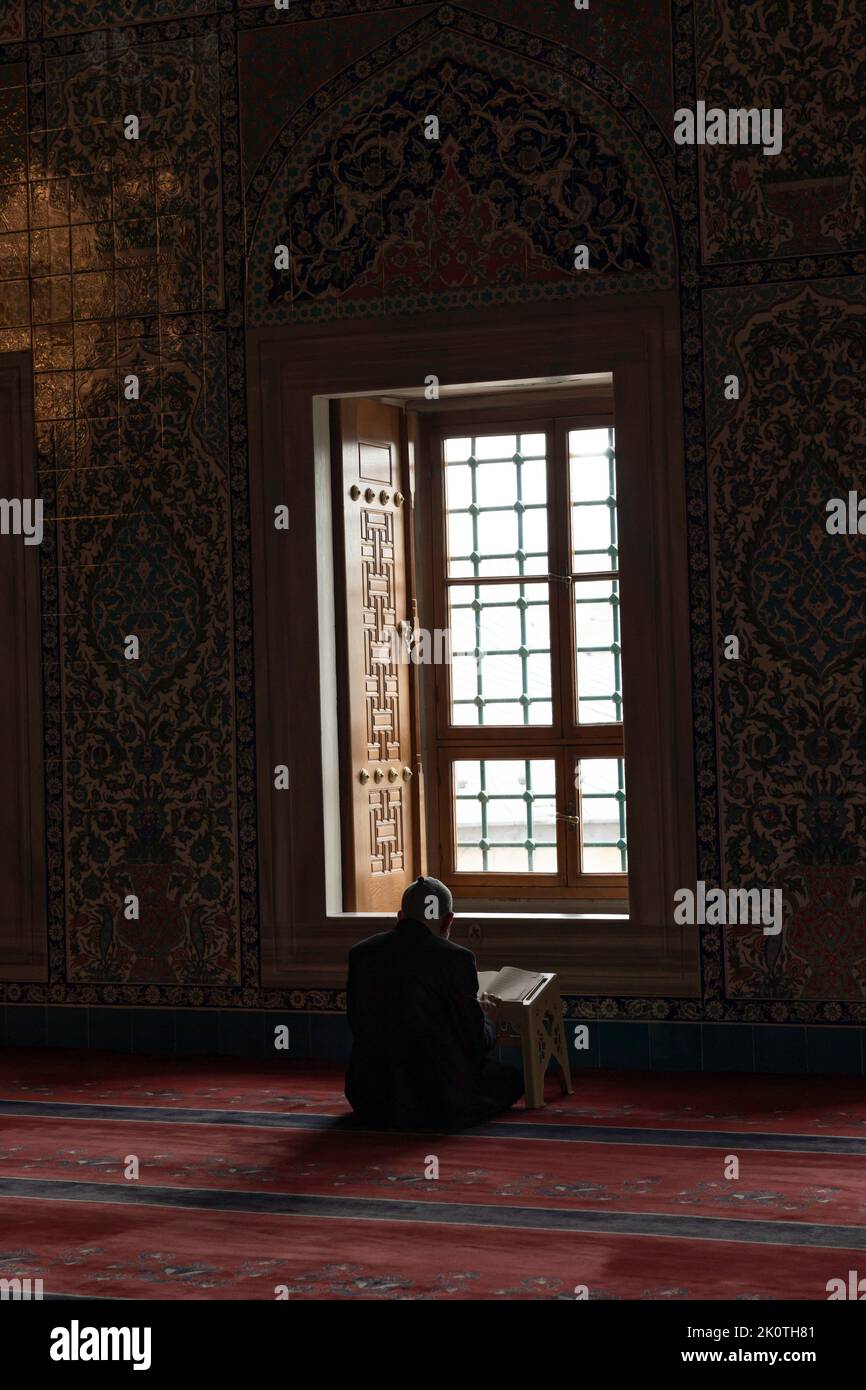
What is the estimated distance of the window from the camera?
673 centimetres

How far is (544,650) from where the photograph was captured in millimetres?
6844

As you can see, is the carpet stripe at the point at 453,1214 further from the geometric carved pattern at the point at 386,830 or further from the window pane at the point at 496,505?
the window pane at the point at 496,505

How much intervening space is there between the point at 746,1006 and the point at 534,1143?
123 centimetres

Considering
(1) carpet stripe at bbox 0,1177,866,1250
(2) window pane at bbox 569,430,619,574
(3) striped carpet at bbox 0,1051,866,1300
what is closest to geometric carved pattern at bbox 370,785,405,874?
(3) striped carpet at bbox 0,1051,866,1300

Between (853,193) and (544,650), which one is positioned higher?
(853,193)

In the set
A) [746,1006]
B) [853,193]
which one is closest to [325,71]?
[853,193]

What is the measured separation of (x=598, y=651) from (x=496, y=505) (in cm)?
73

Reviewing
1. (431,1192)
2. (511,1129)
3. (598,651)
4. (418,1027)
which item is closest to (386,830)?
(598,651)

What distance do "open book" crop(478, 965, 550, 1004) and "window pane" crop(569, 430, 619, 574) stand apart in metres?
1.73

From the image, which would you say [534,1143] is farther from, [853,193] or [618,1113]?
[853,193]

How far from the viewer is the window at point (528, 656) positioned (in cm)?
673

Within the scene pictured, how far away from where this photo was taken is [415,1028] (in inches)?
205

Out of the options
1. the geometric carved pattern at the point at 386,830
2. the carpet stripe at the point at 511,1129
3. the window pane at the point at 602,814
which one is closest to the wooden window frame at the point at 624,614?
the geometric carved pattern at the point at 386,830

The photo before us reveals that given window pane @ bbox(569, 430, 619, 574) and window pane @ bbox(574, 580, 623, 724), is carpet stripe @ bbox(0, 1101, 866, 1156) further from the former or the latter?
window pane @ bbox(569, 430, 619, 574)
